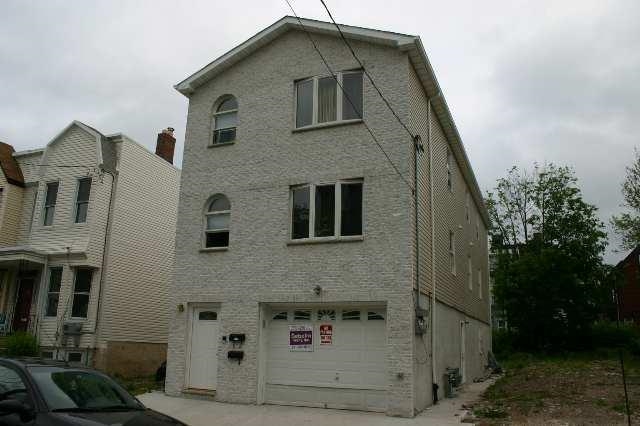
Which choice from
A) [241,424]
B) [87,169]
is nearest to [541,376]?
[241,424]

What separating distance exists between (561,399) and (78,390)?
11.1 metres

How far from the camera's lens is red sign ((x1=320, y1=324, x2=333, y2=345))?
1296cm

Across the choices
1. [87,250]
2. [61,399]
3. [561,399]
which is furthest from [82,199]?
[561,399]

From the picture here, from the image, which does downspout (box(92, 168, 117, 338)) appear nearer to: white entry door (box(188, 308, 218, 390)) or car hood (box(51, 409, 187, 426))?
white entry door (box(188, 308, 218, 390))

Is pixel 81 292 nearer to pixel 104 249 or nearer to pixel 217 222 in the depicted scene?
pixel 104 249

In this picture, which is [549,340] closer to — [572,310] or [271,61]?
[572,310]

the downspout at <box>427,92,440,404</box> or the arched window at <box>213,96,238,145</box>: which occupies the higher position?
the arched window at <box>213,96,238,145</box>

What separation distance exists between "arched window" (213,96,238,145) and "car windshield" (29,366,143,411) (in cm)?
924

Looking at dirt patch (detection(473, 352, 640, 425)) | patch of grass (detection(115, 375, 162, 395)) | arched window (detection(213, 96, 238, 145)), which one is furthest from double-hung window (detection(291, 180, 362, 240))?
patch of grass (detection(115, 375, 162, 395))

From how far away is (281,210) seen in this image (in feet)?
46.0

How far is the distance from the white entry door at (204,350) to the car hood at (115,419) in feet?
24.2

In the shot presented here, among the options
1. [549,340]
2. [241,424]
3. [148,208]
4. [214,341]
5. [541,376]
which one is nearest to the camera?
[241,424]

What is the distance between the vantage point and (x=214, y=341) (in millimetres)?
14234

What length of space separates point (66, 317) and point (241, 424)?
35.5 feet
